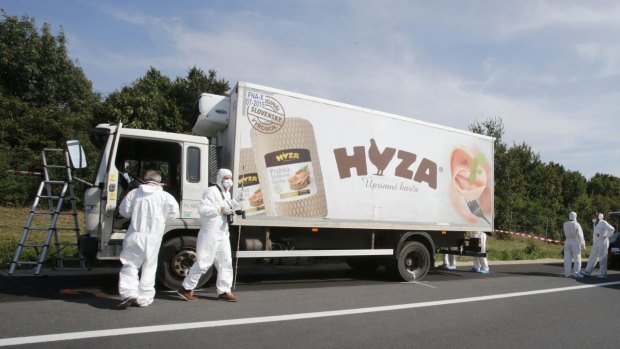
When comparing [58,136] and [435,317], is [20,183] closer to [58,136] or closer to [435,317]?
[58,136]

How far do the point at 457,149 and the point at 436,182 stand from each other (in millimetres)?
988

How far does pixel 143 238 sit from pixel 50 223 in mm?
5878

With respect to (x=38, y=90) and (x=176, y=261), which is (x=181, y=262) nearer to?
(x=176, y=261)

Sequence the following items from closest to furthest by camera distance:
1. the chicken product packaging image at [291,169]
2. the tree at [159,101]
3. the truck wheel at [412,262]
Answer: the chicken product packaging image at [291,169] → the truck wheel at [412,262] → the tree at [159,101]

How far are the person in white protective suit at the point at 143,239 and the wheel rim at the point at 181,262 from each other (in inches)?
36.1

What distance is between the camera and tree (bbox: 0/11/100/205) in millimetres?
22047

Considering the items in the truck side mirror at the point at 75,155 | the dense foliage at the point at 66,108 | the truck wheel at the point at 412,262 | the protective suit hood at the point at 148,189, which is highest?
the dense foliage at the point at 66,108

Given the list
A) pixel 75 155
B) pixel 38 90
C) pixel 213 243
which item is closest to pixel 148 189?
pixel 213 243

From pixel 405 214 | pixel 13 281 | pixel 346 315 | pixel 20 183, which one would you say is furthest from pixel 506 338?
pixel 20 183

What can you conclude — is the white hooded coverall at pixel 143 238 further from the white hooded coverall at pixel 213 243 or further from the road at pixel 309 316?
the white hooded coverall at pixel 213 243

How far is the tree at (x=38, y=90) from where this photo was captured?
22047mm

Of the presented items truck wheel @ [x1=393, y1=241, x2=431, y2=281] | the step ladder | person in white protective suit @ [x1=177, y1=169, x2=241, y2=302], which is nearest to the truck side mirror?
the step ladder

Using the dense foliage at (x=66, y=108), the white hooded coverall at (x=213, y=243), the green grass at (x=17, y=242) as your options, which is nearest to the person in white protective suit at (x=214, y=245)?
the white hooded coverall at (x=213, y=243)

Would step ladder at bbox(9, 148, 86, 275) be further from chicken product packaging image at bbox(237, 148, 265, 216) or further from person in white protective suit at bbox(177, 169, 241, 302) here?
chicken product packaging image at bbox(237, 148, 265, 216)
